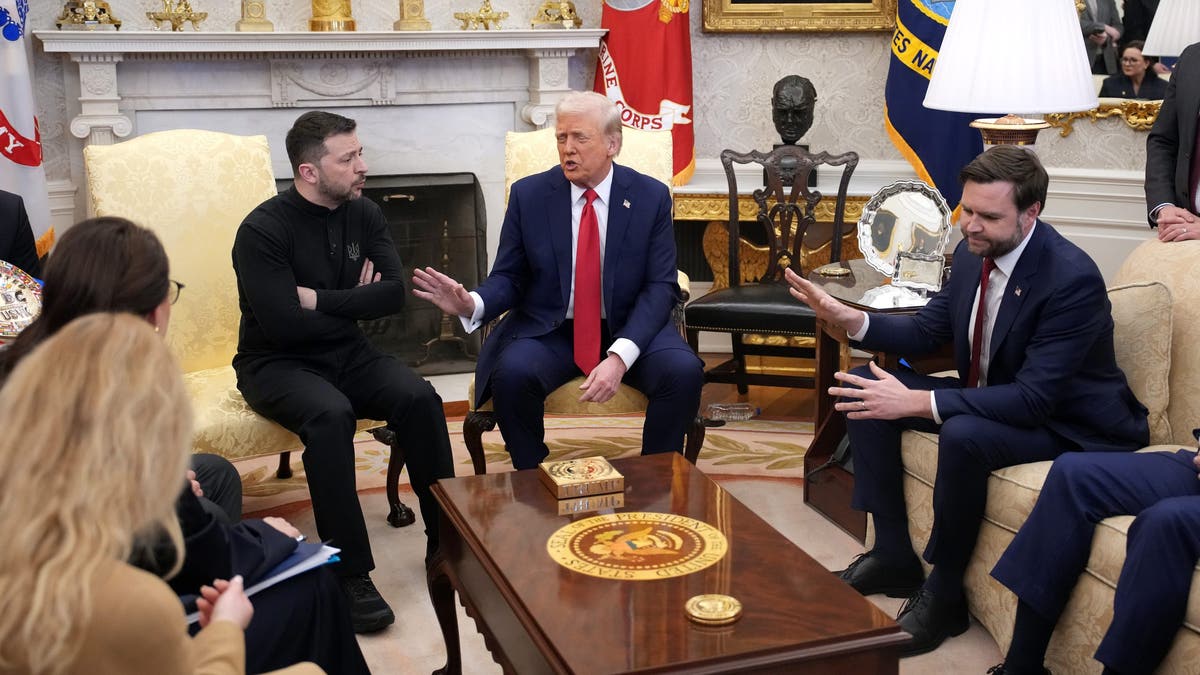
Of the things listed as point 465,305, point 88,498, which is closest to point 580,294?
point 465,305

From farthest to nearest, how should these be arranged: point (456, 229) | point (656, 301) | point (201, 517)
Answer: point (456, 229), point (656, 301), point (201, 517)

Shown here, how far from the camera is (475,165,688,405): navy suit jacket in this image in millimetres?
3793

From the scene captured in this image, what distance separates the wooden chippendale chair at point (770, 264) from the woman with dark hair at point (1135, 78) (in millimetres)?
1060

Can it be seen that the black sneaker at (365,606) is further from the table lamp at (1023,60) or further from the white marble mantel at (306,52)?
the white marble mantel at (306,52)

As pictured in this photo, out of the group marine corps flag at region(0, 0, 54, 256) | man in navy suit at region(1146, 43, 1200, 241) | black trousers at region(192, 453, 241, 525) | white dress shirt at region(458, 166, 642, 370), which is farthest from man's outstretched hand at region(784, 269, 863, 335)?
marine corps flag at region(0, 0, 54, 256)

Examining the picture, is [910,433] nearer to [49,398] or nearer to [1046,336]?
[1046,336]

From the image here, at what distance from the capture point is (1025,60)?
3.68 meters

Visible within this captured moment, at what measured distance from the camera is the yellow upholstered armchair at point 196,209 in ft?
12.4

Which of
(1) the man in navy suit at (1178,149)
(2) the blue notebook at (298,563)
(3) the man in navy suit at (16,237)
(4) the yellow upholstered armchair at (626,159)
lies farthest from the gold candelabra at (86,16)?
(1) the man in navy suit at (1178,149)

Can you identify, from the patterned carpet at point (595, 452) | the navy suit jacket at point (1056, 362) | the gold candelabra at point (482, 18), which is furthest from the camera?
the gold candelabra at point (482, 18)

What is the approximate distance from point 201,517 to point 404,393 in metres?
1.42

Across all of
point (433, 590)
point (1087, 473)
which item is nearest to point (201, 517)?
point (433, 590)

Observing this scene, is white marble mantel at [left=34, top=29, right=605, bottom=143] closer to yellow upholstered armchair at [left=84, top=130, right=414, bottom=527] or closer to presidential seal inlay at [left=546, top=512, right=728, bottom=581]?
yellow upholstered armchair at [left=84, top=130, right=414, bottom=527]

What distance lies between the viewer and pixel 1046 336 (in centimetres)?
301
